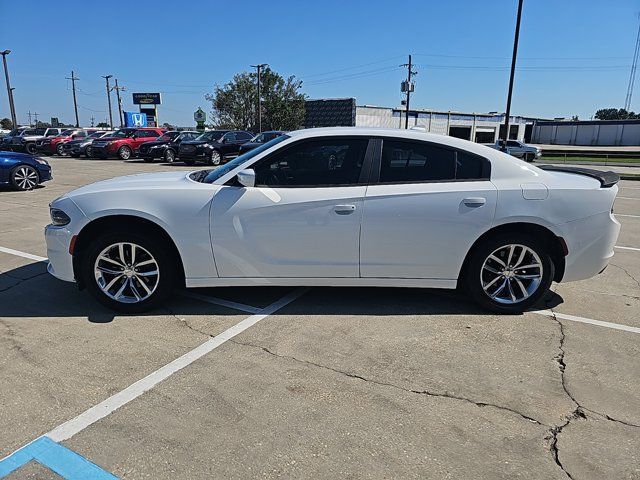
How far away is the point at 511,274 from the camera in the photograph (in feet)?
13.6

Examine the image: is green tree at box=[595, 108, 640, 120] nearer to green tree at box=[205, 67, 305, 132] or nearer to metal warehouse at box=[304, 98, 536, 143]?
metal warehouse at box=[304, 98, 536, 143]

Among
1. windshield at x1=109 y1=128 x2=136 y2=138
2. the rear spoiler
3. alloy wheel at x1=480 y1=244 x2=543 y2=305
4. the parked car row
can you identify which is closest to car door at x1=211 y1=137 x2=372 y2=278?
alloy wheel at x1=480 y1=244 x2=543 y2=305

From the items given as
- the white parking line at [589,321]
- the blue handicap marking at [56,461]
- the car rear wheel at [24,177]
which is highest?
the car rear wheel at [24,177]

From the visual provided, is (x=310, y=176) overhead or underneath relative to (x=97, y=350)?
overhead

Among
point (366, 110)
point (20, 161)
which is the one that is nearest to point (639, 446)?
point (20, 161)

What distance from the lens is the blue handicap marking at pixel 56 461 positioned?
221cm

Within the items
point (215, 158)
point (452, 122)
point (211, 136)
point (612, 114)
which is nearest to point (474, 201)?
point (215, 158)

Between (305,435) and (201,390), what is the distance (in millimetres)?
801

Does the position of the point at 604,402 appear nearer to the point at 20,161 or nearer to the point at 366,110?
the point at 20,161

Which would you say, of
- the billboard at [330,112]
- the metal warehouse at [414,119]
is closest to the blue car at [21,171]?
the metal warehouse at [414,119]

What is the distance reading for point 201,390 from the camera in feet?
9.61

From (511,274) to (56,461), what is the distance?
367 cm

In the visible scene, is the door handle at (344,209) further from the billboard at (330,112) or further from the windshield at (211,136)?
the billboard at (330,112)

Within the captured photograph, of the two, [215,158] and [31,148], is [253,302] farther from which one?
[31,148]
